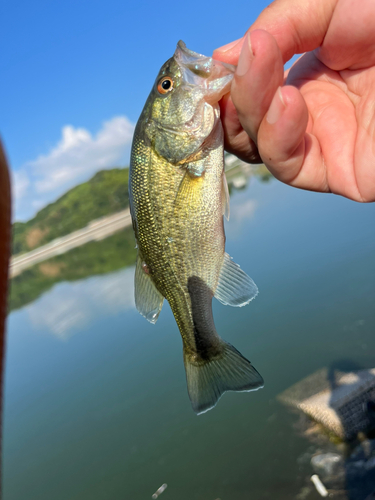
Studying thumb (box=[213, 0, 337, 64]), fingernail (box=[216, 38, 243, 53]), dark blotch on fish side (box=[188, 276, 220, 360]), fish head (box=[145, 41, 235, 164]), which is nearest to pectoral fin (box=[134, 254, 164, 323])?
dark blotch on fish side (box=[188, 276, 220, 360])

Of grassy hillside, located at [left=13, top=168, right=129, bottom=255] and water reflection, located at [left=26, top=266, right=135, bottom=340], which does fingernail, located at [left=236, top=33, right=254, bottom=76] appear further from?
grassy hillside, located at [left=13, top=168, right=129, bottom=255]

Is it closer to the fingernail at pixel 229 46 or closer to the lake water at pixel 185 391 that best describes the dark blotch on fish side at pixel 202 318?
the fingernail at pixel 229 46

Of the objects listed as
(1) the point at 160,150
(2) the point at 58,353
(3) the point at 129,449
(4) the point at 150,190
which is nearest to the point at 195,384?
(4) the point at 150,190

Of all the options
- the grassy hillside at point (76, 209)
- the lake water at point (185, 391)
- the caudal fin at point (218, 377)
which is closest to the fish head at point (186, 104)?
the caudal fin at point (218, 377)

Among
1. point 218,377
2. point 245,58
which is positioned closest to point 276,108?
point 245,58

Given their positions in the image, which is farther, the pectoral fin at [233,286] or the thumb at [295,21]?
the pectoral fin at [233,286]

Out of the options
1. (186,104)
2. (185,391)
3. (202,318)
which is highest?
(186,104)

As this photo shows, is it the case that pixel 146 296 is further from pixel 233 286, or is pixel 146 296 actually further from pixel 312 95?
pixel 312 95
